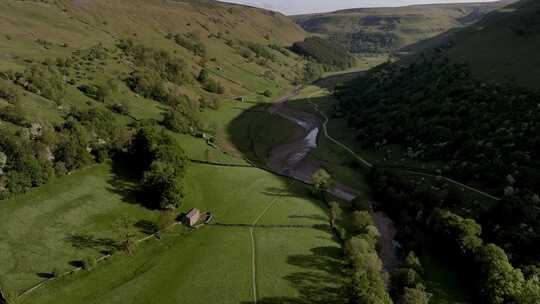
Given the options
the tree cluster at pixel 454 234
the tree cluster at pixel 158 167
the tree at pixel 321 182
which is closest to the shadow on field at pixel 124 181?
the tree cluster at pixel 158 167

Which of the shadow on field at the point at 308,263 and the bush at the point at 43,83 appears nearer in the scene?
the shadow on field at the point at 308,263

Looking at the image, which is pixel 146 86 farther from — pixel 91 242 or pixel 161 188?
pixel 91 242

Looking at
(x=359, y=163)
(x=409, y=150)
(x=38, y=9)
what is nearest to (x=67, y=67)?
(x=38, y=9)

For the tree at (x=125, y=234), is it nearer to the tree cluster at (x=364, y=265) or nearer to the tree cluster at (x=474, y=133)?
the tree cluster at (x=364, y=265)

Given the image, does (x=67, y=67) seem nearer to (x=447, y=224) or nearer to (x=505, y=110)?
(x=447, y=224)

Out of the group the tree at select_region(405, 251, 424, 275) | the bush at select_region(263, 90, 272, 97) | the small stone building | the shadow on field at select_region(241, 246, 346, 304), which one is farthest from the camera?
the bush at select_region(263, 90, 272, 97)

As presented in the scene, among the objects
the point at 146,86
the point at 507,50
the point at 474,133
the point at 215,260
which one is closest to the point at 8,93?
the point at 146,86

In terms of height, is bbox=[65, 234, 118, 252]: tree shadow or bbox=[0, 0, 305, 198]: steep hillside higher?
bbox=[0, 0, 305, 198]: steep hillside

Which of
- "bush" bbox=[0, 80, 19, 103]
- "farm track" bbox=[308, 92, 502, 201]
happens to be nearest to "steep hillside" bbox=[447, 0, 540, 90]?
"farm track" bbox=[308, 92, 502, 201]

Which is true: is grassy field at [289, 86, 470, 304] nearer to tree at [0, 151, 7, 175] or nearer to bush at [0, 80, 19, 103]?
tree at [0, 151, 7, 175]
